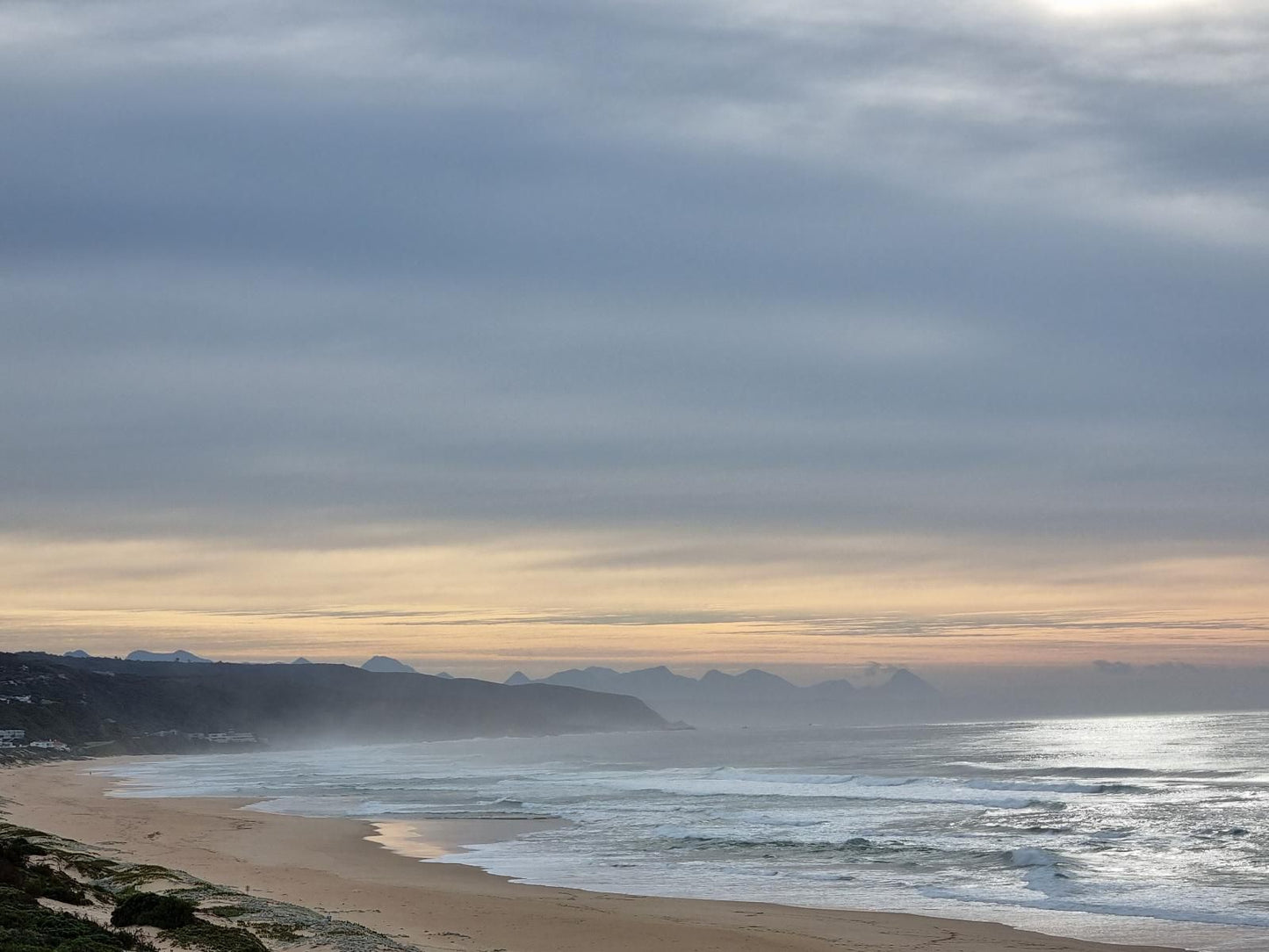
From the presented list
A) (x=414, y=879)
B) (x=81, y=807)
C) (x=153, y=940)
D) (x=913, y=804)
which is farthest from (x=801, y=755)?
(x=153, y=940)

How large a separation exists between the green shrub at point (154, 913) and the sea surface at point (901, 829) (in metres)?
11.4

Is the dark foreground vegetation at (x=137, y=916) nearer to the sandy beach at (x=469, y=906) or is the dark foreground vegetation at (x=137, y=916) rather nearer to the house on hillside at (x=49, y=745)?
the sandy beach at (x=469, y=906)

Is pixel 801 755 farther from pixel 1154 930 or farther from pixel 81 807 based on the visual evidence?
pixel 1154 930

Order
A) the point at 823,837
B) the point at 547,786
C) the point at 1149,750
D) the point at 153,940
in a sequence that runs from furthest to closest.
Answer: the point at 1149,750
the point at 547,786
the point at 823,837
the point at 153,940

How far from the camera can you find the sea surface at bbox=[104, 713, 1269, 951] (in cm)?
2411

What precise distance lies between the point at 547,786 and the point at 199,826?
24.3m

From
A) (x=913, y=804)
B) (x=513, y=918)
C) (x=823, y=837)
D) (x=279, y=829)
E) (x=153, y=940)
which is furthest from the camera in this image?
(x=913, y=804)

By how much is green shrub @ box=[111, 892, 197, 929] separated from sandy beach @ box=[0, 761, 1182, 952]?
371 centimetres

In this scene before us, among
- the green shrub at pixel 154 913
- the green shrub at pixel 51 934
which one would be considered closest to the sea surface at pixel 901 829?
the green shrub at pixel 154 913

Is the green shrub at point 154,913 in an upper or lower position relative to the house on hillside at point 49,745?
upper

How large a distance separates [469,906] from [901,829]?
1795cm

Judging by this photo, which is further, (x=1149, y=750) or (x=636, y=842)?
(x=1149, y=750)

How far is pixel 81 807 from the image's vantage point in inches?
1797

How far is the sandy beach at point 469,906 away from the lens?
19.7 m
